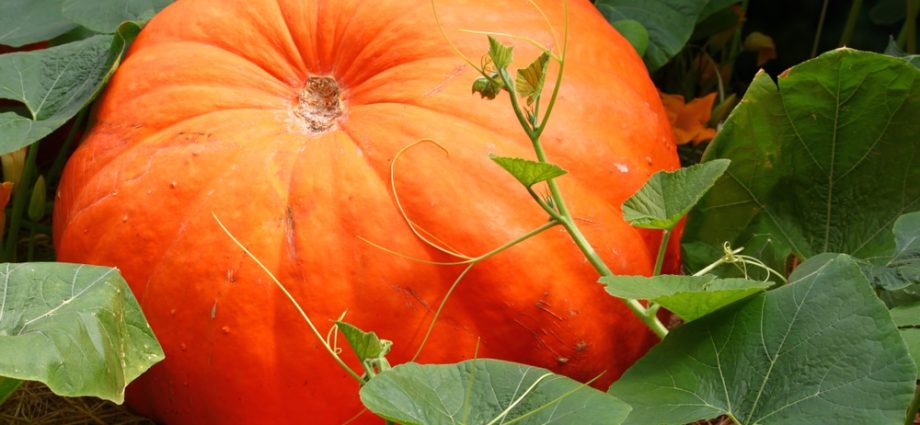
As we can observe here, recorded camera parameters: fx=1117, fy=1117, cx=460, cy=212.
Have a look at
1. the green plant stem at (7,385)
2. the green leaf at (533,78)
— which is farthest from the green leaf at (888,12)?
the green plant stem at (7,385)

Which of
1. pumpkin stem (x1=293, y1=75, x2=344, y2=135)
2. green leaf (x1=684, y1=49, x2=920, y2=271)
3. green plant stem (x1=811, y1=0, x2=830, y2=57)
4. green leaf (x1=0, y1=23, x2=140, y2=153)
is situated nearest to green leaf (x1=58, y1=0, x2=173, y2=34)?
green leaf (x1=0, y1=23, x2=140, y2=153)

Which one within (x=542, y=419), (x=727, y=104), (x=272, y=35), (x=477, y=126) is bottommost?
(x=727, y=104)

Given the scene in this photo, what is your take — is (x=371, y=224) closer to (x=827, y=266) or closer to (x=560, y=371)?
(x=560, y=371)

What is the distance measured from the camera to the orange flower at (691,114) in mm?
2076

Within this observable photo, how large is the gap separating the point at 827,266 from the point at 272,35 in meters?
0.76

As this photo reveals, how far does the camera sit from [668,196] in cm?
121

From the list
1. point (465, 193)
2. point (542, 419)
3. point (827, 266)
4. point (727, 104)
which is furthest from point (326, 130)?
point (727, 104)

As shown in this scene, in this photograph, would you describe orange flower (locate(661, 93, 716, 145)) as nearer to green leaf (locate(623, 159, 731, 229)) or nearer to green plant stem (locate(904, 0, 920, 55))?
green plant stem (locate(904, 0, 920, 55))

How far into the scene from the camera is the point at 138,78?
4.96 feet

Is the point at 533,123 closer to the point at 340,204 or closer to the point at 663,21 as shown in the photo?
the point at 340,204

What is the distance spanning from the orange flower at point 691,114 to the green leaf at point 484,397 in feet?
3.45

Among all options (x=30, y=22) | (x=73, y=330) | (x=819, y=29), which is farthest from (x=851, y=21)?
(x=73, y=330)

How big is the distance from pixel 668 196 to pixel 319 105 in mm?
485

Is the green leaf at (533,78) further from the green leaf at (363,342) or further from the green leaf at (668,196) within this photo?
the green leaf at (363,342)
